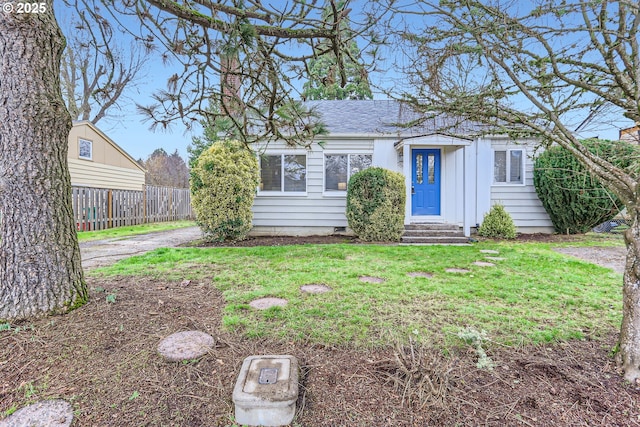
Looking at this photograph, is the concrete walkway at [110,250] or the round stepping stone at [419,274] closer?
the round stepping stone at [419,274]

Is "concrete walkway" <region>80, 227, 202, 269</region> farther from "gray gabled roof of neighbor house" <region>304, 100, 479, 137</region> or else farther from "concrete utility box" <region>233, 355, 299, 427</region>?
"gray gabled roof of neighbor house" <region>304, 100, 479, 137</region>

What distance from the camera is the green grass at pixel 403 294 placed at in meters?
2.50

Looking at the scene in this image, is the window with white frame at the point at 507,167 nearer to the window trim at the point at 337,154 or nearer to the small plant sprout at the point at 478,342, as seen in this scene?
the window trim at the point at 337,154

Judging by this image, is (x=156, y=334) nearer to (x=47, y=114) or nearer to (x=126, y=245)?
(x=47, y=114)

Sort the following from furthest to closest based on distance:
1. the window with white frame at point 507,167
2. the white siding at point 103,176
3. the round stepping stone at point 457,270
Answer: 1. the white siding at point 103,176
2. the window with white frame at point 507,167
3. the round stepping stone at point 457,270

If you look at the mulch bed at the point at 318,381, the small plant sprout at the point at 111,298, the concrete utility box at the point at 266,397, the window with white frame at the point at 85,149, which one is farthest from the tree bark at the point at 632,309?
the window with white frame at the point at 85,149

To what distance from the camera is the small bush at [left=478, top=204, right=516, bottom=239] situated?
317 inches

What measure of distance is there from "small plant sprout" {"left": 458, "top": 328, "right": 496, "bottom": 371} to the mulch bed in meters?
0.05

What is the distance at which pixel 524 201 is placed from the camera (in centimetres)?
859

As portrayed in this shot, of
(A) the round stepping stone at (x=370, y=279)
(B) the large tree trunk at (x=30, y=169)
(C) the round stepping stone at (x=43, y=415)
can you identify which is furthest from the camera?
(A) the round stepping stone at (x=370, y=279)

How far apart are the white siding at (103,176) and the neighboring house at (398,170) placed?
9852 mm

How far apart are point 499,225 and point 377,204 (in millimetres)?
3490

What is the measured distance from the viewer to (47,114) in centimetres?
247

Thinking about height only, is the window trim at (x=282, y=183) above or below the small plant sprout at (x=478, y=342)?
above
